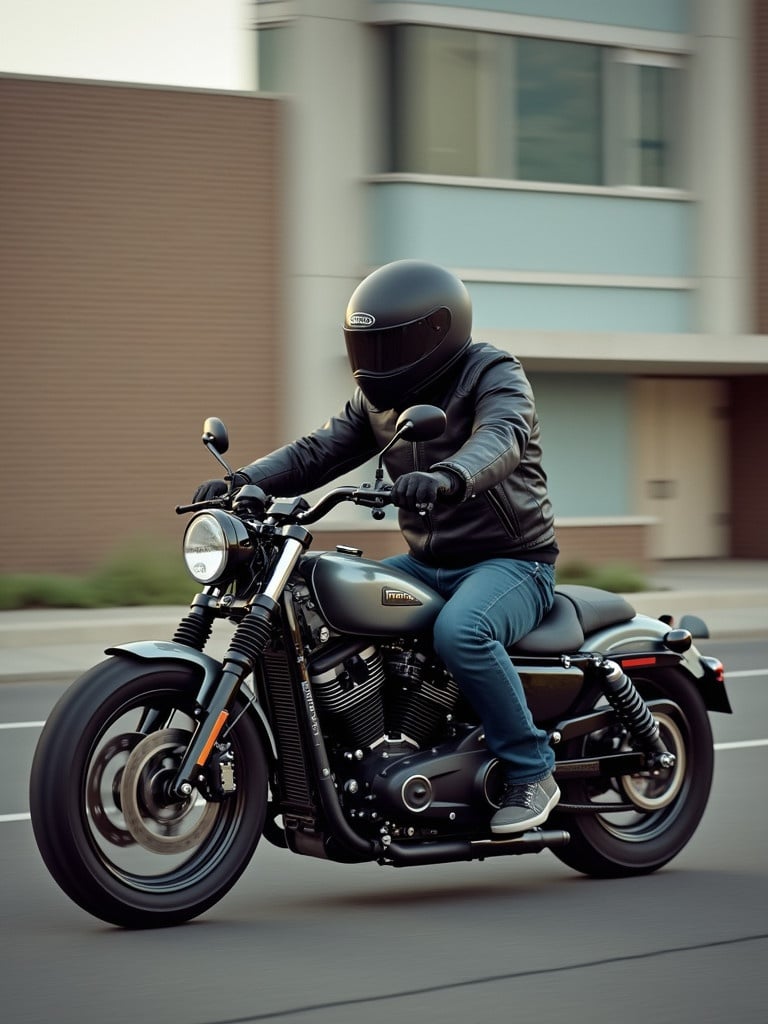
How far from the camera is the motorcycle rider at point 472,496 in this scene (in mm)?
5574

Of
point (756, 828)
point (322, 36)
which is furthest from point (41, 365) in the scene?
point (756, 828)

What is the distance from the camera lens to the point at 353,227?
1933 centimetres

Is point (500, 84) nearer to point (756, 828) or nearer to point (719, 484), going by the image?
point (719, 484)

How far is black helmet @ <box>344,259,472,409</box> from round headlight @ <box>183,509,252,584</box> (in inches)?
28.5

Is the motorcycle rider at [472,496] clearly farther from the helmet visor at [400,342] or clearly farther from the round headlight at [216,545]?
the round headlight at [216,545]

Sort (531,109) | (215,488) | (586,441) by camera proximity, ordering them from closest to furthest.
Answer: (215,488) < (531,109) < (586,441)

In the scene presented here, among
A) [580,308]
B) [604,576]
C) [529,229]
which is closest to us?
[604,576]

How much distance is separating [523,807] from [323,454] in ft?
4.35

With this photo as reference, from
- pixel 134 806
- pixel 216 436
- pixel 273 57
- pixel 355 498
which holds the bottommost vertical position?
pixel 134 806

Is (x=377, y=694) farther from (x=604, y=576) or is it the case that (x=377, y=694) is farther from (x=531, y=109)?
(x=531, y=109)

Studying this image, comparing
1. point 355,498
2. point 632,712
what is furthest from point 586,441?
point 355,498

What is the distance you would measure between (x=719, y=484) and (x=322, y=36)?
8290 mm

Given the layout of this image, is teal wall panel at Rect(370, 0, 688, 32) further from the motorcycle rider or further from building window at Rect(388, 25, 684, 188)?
the motorcycle rider

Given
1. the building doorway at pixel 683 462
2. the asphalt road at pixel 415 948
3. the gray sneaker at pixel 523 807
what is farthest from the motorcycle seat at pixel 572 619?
the building doorway at pixel 683 462
